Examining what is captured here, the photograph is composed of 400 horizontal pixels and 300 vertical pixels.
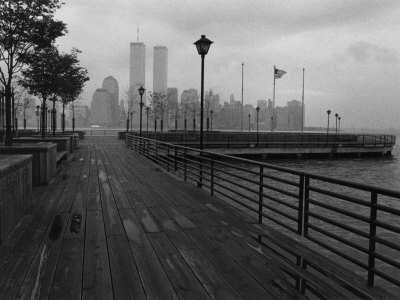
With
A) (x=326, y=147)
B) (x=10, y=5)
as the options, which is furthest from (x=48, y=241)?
(x=326, y=147)

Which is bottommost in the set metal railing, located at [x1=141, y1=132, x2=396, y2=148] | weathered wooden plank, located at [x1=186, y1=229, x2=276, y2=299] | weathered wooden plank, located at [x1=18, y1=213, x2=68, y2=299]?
weathered wooden plank, located at [x1=18, y1=213, x2=68, y2=299]

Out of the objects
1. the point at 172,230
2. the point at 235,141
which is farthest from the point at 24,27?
the point at 235,141

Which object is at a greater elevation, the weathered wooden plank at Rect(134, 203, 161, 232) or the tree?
the tree

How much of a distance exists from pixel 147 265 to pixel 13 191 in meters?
3.24

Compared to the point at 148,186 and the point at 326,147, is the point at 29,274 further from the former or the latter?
the point at 326,147

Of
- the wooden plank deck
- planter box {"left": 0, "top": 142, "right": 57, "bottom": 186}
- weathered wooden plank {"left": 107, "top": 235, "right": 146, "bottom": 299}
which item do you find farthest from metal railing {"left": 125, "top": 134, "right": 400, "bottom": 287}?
planter box {"left": 0, "top": 142, "right": 57, "bottom": 186}

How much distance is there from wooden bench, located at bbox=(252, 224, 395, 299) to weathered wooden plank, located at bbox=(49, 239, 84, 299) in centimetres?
263

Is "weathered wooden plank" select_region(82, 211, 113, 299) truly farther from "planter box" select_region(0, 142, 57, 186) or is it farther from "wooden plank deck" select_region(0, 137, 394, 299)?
"planter box" select_region(0, 142, 57, 186)

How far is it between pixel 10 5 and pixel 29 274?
13.2 meters

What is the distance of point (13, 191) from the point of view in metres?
6.40

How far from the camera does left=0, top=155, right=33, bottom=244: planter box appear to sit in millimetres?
5690

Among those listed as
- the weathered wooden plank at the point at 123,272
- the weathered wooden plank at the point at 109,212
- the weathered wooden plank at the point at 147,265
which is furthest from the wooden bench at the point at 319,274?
the weathered wooden plank at the point at 109,212

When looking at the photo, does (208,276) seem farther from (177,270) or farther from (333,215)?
(333,215)

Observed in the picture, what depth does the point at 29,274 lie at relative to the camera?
4391mm
